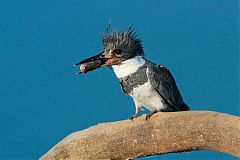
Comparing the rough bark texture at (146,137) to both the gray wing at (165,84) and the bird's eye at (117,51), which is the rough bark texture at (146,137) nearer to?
the gray wing at (165,84)

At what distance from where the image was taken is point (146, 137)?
5242 millimetres

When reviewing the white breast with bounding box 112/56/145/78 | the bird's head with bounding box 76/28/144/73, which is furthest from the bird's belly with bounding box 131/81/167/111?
the bird's head with bounding box 76/28/144/73

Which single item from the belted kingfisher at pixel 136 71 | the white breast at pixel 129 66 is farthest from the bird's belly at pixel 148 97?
the white breast at pixel 129 66

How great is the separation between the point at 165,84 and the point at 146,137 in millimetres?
879

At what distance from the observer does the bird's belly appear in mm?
5863

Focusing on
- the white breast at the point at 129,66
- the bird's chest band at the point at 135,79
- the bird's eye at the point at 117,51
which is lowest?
the bird's chest band at the point at 135,79

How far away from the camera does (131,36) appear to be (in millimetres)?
5879

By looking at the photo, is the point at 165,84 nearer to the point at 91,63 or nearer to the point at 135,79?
the point at 135,79

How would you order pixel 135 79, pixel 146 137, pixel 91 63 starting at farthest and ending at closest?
pixel 135 79 → pixel 91 63 → pixel 146 137

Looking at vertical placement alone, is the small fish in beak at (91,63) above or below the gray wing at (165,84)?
above

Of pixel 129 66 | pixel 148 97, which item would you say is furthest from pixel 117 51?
pixel 148 97

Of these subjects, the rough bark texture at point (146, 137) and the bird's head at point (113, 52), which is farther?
the bird's head at point (113, 52)

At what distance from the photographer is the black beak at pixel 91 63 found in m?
5.75

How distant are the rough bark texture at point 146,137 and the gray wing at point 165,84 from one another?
0.46m
